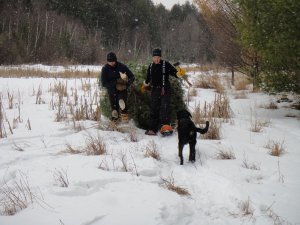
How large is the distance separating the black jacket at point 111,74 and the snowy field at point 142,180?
890mm

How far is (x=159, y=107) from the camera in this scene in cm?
699

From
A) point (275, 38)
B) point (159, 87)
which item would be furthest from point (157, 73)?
point (275, 38)

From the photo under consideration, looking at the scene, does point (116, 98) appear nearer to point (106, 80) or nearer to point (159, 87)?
point (106, 80)

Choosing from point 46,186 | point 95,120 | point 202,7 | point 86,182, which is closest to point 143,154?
point 86,182

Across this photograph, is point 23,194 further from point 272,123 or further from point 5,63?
point 5,63

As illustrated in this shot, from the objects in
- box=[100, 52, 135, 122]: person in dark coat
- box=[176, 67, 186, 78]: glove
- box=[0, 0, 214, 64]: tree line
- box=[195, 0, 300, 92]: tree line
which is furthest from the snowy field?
box=[0, 0, 214, 64]: tree line

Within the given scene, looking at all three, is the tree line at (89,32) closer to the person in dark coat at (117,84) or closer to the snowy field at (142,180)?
the person in dark coat at (117,84)

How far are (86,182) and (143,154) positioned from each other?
4.24 ft

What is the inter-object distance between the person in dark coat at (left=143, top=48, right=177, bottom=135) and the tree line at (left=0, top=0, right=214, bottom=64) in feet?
19.7

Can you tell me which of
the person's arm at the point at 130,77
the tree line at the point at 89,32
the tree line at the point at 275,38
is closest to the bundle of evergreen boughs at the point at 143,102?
the person's arm at the point at 130,77

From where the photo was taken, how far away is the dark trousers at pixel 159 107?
685 centimetres

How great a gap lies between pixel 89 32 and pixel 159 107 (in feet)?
88.8

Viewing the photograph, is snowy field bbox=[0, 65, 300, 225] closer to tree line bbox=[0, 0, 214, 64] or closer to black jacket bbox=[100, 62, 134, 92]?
black jacket bbox=[100, 62, 134, 92]

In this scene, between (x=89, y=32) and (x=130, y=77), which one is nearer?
(x=130, y=77)
